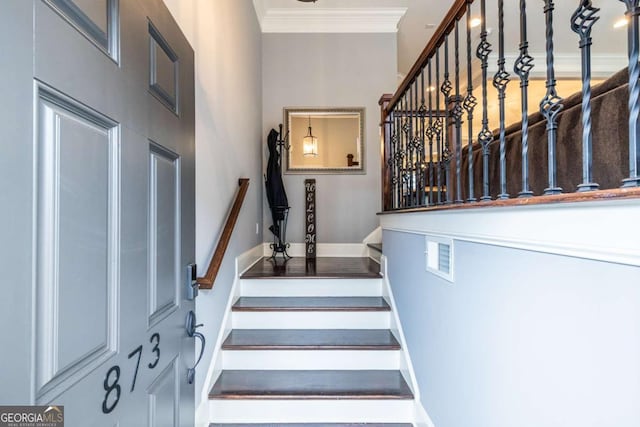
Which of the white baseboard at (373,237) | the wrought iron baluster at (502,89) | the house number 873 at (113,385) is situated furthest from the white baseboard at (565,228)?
the white baseboard at (373,237)

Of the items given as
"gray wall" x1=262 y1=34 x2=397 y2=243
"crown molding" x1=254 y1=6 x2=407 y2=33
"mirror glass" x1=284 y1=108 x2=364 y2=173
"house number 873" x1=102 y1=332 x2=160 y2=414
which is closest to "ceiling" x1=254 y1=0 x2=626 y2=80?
"crown molding" x1=254 y1=6 x2=407 y2=33

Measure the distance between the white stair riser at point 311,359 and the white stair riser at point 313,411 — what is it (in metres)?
0.27

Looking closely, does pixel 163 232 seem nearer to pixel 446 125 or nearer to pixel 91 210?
pixel 91 210

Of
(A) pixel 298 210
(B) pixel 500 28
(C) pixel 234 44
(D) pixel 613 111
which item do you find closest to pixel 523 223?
(D) pixel 613 111

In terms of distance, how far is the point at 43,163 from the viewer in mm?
542

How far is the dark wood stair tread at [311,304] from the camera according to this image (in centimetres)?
232

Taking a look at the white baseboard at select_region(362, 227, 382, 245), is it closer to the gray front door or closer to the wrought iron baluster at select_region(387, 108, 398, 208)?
the wrought iron baluster at select_region(387, 108, 398, 208)

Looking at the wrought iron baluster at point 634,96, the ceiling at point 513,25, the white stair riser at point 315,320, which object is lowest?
the white stair riser at point 315,320

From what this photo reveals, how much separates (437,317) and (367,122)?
3.15 meters

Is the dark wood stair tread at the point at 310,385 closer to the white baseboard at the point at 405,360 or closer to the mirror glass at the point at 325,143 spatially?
the white baseboard at the point at 405,360

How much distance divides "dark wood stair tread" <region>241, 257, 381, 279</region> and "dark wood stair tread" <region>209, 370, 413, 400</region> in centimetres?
75

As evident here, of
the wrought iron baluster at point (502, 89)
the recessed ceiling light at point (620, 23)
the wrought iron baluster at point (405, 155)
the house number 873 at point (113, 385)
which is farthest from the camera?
the recessed ceiling light at point (620, 23)

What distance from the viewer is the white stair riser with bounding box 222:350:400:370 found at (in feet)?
6.77

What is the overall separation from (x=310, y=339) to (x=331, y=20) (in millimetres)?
3850
